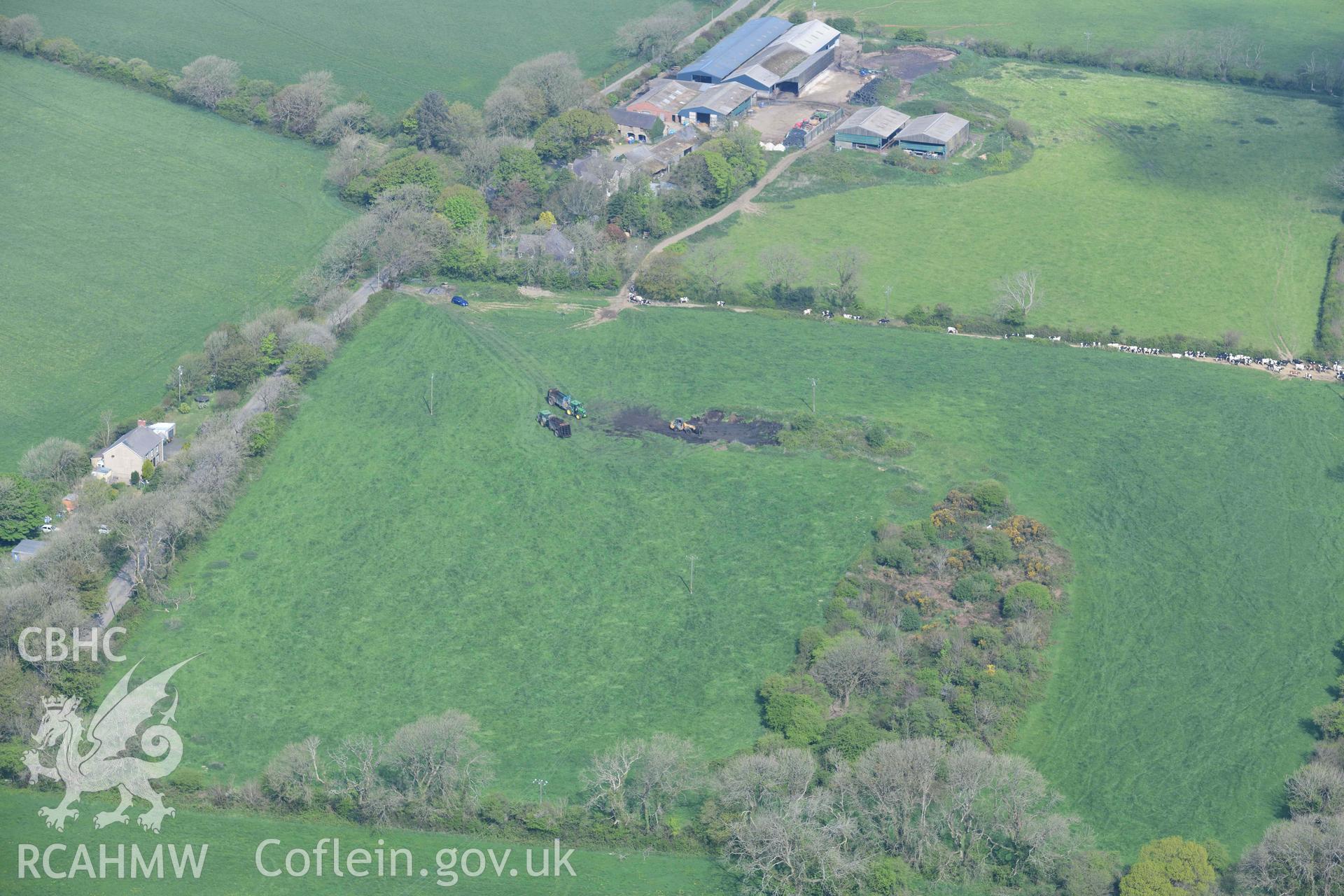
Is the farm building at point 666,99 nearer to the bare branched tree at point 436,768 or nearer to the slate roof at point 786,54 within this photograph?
the slate roof at point 786,54

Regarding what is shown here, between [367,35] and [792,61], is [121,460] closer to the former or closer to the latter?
[367,35]

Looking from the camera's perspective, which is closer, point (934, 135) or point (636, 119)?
point (934, 135)

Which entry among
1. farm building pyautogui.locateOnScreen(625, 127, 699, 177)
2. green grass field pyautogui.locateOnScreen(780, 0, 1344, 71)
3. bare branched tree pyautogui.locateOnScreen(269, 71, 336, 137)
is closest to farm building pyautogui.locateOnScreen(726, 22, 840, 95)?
green grass field pyautogui.locateOnScreen(780, 0, 1344, 71)

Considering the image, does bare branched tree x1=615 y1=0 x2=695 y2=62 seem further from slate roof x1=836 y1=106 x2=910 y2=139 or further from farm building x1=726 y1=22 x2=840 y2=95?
slate roof x1=836 y1=106 x2=910 y2=139

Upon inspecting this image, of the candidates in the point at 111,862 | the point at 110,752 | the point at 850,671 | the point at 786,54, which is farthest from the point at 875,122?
the point at 111,862

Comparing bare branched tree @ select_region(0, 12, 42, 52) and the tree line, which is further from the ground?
bare branched tree @ select_region(0, 12, 42, 52)

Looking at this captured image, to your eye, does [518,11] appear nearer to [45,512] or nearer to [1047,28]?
→ [1047,28]
